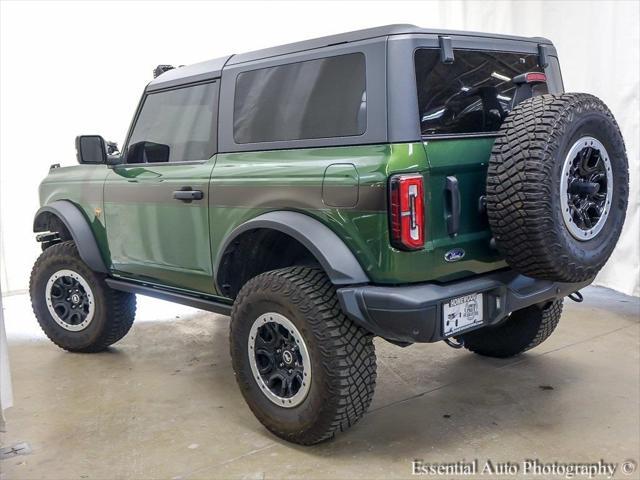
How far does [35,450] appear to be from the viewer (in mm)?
3064

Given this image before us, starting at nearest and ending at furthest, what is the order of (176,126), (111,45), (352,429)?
(352,429)
(176,126)
(111,45)

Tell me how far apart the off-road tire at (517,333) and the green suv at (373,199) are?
0.33m

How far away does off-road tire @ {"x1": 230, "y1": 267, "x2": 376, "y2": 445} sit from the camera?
8.94 ft

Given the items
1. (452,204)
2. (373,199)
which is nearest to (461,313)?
(452,204)

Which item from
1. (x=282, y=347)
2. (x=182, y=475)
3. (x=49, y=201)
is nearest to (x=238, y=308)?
(x=282, y=347)

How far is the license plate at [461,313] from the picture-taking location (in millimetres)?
2619

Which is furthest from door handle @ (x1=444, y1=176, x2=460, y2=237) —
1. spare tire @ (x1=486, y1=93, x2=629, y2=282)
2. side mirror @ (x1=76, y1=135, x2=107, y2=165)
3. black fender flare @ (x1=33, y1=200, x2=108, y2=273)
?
black fender flare @ (x1=33, y1=200, x2=108, y2=273)

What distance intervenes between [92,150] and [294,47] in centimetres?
156

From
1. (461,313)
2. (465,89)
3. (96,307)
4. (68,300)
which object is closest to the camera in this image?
(461,313)

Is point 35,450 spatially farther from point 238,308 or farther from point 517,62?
point 517,62

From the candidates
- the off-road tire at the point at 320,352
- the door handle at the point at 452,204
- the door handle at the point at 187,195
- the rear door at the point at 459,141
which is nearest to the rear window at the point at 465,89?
the rear door at the point at 459,141

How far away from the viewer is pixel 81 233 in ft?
13.6

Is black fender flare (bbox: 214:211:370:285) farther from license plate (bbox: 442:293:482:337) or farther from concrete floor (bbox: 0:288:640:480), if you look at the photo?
concrete floor (bbox: 0:288:640:480)

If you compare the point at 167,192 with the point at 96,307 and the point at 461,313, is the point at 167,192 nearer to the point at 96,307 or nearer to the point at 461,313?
the point at 96,307
